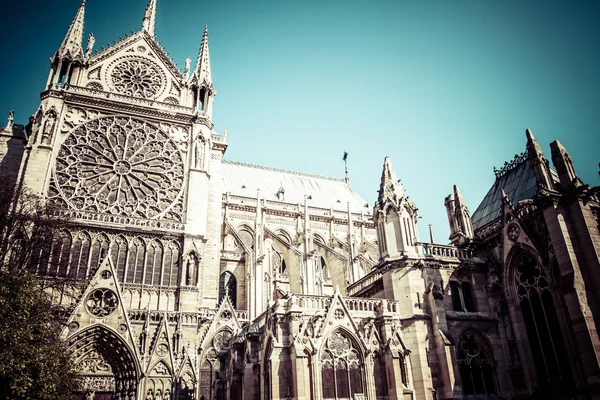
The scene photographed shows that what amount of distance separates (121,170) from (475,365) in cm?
2325

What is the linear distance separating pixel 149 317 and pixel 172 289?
2.43 metres

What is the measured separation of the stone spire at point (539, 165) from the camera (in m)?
17.2

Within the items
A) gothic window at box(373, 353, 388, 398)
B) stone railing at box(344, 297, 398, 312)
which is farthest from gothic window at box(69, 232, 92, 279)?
gothic window at box(373, 353, 388, 398)

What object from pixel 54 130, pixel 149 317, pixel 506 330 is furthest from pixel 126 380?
pixel 506 330

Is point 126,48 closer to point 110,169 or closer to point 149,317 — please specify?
point 110,169

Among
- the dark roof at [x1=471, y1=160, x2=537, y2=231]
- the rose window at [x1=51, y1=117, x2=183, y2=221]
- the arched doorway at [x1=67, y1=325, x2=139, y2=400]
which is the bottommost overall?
the arched doorway at [x1=67, y1=325, x2=139, y2=400]

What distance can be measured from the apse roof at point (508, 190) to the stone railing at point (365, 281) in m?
7.14

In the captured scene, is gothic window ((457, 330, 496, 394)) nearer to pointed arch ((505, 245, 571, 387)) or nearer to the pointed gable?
pointed arch ((505, 245, 571, 387))

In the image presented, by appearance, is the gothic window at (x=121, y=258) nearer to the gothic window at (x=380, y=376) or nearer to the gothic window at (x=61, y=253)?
the gothic window at (x=61, y=253)

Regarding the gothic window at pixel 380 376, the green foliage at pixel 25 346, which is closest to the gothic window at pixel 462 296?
the gothic window at pixel 380 376

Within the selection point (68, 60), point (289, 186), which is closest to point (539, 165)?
point (68, 60)

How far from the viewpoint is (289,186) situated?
5062 centimetres

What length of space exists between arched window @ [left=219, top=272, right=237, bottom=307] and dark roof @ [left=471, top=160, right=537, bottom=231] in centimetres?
1751

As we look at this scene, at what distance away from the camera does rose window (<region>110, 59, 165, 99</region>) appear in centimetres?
3188
